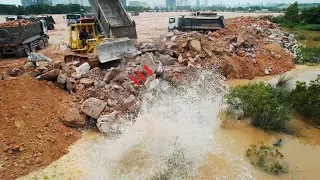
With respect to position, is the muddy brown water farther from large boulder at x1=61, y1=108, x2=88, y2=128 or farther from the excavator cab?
the excavator cab

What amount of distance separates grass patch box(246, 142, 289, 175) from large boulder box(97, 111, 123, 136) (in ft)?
9.52

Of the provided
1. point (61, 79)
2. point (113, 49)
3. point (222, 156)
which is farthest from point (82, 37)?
point (222, 156)

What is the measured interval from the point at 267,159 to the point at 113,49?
5760mm

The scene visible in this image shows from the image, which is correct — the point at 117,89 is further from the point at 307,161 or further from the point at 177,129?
the point at 307,161

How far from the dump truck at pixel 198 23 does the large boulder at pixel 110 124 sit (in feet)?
44.6

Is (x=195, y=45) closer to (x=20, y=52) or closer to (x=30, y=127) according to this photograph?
(x=30, y=127)

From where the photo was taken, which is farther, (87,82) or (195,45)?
(195,45)

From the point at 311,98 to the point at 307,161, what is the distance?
1.96m

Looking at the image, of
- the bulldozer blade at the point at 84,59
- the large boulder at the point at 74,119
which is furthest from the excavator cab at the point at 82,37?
the large boulder at the point at 74,119

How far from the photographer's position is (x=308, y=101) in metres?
6.49

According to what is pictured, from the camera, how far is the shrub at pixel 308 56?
12581 millimetres

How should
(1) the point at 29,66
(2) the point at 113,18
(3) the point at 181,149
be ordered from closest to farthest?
1. (3) the point at 181,149
2. (1) the point at 29,66
3. (2) the point at 113,18

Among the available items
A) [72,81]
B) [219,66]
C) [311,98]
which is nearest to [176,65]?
[219,66]

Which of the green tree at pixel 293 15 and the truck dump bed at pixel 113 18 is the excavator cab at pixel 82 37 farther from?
the green tree at pixel 293 15
